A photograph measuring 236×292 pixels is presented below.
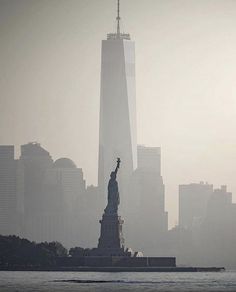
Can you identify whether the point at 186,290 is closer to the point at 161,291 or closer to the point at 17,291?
the point at 161,291

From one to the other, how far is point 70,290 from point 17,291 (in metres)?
8.43

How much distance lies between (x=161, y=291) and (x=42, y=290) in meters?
14.6

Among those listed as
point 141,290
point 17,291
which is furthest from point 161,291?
point 17,291

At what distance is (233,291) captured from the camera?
200m

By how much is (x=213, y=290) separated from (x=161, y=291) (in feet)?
23.5

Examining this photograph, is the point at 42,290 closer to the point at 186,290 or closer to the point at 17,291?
the point at 17,291

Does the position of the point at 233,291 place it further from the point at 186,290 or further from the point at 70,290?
the point at 70,290

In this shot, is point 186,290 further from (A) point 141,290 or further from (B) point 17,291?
(B) point 17,291

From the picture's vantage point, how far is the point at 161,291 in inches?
7717

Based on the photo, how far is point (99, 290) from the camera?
197 m

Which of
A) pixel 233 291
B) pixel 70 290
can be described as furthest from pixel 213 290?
pixel 70 290

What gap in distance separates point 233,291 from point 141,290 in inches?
456

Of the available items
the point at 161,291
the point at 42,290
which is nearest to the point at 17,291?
the point at 42,290

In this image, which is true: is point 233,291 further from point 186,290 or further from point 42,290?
point 42,290
